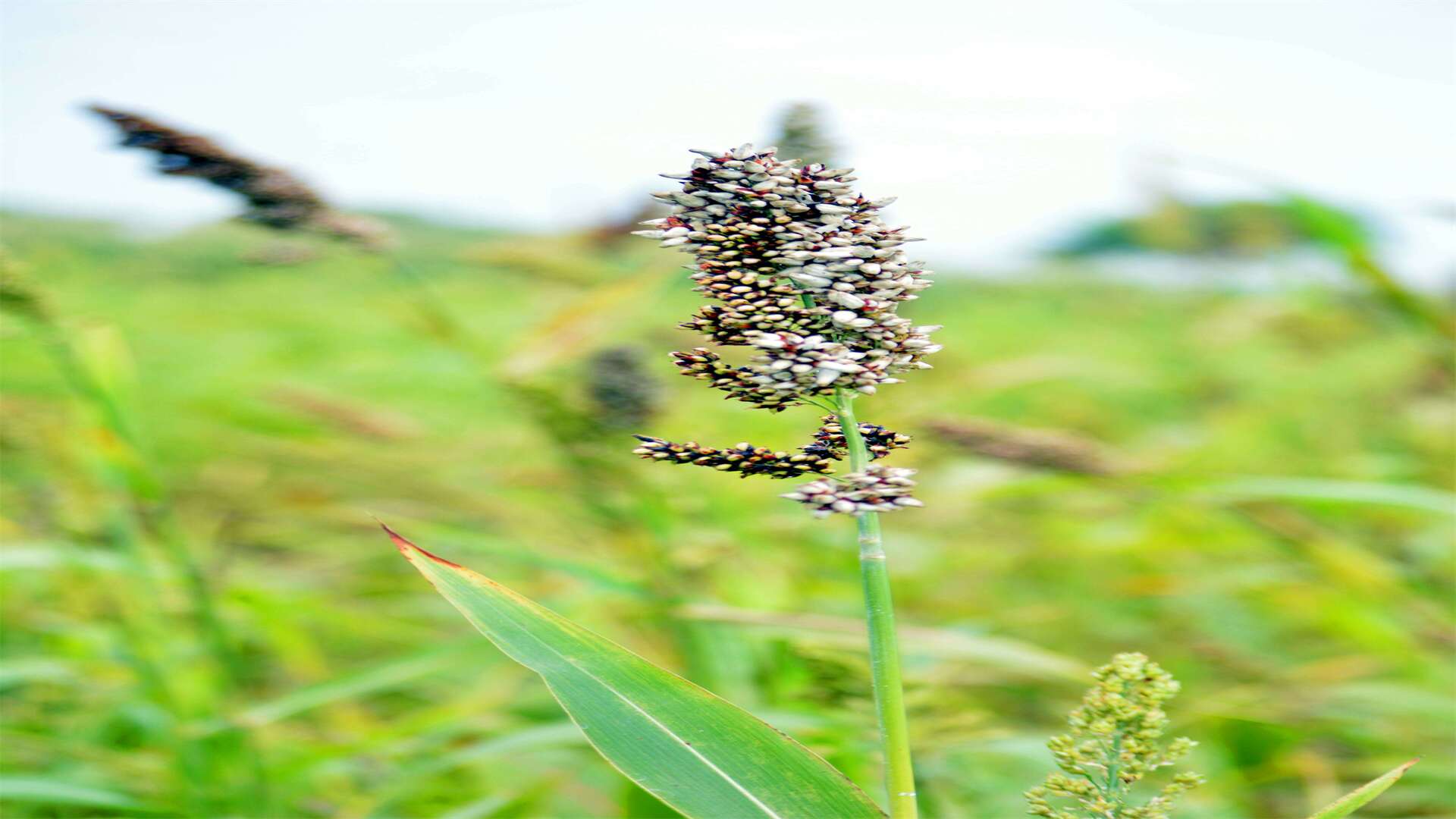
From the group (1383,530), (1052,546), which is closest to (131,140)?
(1052,546)

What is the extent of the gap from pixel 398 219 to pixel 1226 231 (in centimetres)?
874

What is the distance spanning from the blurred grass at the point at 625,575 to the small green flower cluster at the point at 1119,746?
64cm

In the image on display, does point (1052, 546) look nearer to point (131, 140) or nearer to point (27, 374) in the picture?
point (131, 140)

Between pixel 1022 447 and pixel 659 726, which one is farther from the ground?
pixel 1022 447

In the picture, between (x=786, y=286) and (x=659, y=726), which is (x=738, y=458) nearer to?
(x=786, y=286)

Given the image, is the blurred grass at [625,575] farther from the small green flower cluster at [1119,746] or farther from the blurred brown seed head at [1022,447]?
the small green flower cluster at [1119,746]

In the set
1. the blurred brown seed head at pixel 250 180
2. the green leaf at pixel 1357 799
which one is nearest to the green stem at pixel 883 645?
the green leaf at pixel 1357 799

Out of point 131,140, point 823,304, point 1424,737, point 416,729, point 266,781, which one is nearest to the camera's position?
point 823,304

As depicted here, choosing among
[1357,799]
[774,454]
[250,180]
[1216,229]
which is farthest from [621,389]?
[1216,229]

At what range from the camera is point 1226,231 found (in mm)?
8086

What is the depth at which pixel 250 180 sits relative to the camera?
1879 millimetres

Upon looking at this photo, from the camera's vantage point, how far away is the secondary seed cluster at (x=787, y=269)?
0.76 meters

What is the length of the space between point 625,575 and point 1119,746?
1.75 m

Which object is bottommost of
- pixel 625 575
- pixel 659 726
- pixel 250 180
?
pixel 659 726
